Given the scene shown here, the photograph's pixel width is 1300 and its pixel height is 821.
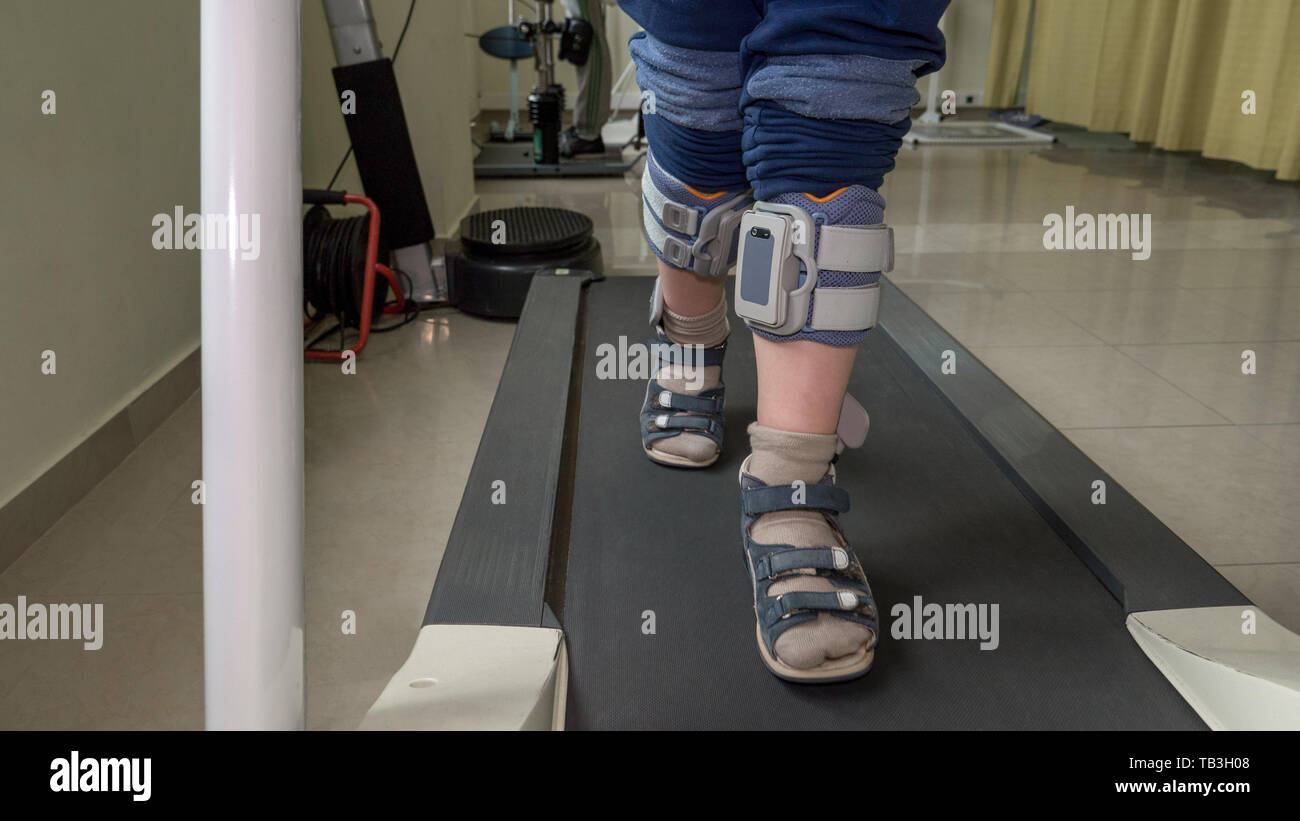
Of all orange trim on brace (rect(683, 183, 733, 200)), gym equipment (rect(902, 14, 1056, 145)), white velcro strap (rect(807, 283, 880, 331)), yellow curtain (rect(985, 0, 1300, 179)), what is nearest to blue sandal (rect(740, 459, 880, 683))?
white velcro strap (rect(807, 283, 880, 331))

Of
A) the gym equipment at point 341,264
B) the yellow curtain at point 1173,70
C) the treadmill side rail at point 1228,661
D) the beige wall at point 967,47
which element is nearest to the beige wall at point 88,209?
the gym equipment at point 341,264

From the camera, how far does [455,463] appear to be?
59.7 inches

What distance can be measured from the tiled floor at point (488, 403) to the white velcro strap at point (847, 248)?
2.02 ft

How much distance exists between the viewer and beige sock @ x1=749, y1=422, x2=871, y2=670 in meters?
0.82

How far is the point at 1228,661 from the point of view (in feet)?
2.56

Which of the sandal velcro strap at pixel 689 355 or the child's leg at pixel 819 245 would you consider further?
the sandal velcro strap at pixel 689 355

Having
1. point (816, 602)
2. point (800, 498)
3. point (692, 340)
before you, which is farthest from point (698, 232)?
point (816, 602)

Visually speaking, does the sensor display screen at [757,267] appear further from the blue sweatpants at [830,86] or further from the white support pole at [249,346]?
the white support pole at [249,346]

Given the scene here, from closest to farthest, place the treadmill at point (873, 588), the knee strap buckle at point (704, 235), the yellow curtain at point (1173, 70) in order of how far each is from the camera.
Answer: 1. the treadmill at point (873, 588)
2. the knee strap buckle at point (704, 235)
3. the yellow curtain at point (1173, 70)

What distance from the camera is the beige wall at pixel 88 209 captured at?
122cm

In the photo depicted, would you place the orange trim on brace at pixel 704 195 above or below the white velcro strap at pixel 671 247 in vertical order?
above

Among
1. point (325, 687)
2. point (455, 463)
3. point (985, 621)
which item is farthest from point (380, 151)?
point (985, 621)

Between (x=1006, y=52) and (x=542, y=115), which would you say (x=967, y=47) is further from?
(x=542, y=115)
